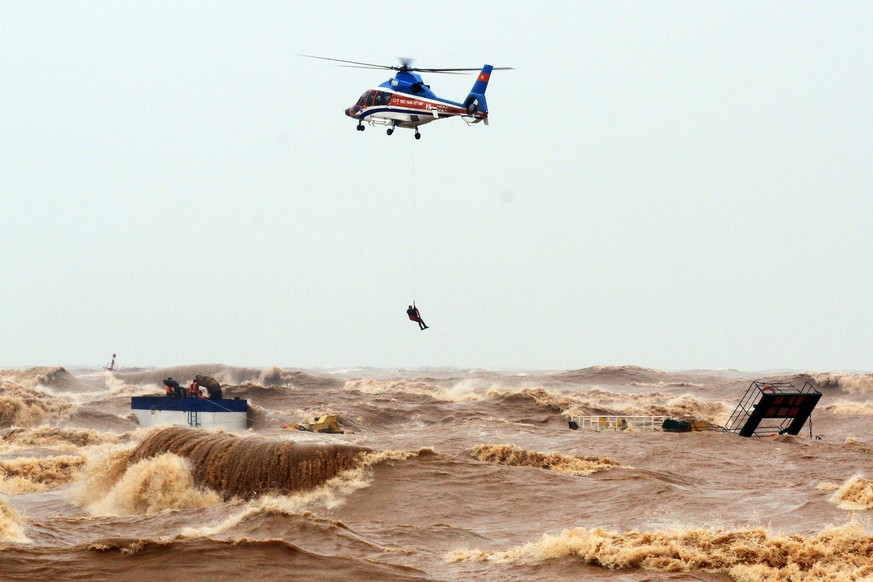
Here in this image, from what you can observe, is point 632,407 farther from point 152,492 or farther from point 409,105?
point 152,492

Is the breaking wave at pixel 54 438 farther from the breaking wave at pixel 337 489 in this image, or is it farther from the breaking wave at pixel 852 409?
the breaking wave at pixel 852 409

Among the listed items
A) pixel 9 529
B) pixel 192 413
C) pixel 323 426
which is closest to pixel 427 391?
pixel 192 413

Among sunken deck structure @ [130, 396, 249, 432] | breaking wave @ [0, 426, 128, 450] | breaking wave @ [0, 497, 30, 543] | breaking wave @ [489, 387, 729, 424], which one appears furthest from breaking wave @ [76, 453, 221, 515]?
breaking wave @ [489, 387, 729, 424]

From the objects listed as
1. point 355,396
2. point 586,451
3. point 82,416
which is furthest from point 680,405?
point 82,416

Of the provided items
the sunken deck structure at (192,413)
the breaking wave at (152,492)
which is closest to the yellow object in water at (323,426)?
the sunken deck structure at (192,413)

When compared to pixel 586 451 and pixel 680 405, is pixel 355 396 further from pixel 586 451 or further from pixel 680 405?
pixel 586 451

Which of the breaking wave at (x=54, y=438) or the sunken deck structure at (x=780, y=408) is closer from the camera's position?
the sunken deck structure at (x=780, y=408)
